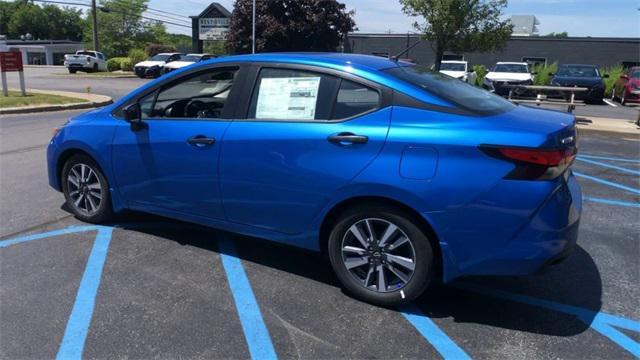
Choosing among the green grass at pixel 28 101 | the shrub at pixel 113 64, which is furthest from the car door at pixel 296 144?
the shrub at pixel 113 64

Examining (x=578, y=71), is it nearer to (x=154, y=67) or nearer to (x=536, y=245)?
(x=536, y=245)

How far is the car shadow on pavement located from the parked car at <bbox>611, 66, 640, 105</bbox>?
17.6 metres

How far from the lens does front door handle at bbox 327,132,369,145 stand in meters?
3.36

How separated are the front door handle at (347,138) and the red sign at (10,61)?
15.3 m

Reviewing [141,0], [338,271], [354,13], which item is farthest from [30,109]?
[141,0]

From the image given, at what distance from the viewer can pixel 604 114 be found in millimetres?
16875

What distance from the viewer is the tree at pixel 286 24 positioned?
3322 cm

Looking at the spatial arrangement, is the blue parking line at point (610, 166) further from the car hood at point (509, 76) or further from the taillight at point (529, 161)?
the car hood at point (509, 76)

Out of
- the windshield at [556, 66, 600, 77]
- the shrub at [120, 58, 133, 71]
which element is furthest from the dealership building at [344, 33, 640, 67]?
the shrub at [120, 58, 133, 71]

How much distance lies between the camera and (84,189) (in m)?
4.92

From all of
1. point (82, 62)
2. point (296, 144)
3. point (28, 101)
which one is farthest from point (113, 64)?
point (296, 144)

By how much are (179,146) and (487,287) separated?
8.31ft

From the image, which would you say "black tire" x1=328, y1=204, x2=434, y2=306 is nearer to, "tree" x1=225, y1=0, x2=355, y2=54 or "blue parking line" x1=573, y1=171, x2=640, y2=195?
"blue parking line" x1=573, y1=171, x2=640, y2=195

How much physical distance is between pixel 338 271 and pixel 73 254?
7.19 feet
